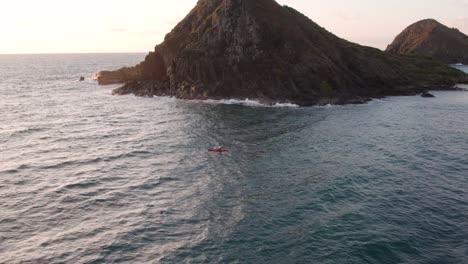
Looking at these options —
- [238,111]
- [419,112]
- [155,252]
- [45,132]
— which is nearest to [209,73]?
[238,111]

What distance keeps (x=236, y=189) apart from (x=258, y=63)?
69177mm

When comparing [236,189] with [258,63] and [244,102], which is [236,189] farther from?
[258,63]

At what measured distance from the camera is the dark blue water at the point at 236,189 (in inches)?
1348

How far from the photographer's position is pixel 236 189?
47844mm

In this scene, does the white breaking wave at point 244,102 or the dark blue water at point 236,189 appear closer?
the dark blue water at point 236,189

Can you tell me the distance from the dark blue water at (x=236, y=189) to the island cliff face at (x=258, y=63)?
20.5 m

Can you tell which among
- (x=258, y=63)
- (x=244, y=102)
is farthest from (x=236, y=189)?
(x=258, y=63)

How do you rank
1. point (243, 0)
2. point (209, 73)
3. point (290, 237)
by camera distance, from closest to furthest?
point (290, 237), point (209, 73), point (243, 0)

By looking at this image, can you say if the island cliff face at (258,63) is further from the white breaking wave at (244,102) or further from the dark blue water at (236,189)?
the dark blue water at (236,189)

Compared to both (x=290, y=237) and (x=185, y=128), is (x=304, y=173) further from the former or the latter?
(x=185, y=128)

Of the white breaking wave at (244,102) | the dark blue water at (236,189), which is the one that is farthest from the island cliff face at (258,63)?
the dark blue water at (236,189)

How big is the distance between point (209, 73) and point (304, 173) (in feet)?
→ 215

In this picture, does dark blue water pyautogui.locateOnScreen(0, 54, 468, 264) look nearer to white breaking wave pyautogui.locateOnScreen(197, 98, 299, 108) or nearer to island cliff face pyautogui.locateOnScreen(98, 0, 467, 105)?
white breaking wave pyautogui.locateOnScreen(197, 98, 299, 108)

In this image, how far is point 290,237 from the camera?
3584 centimetres
